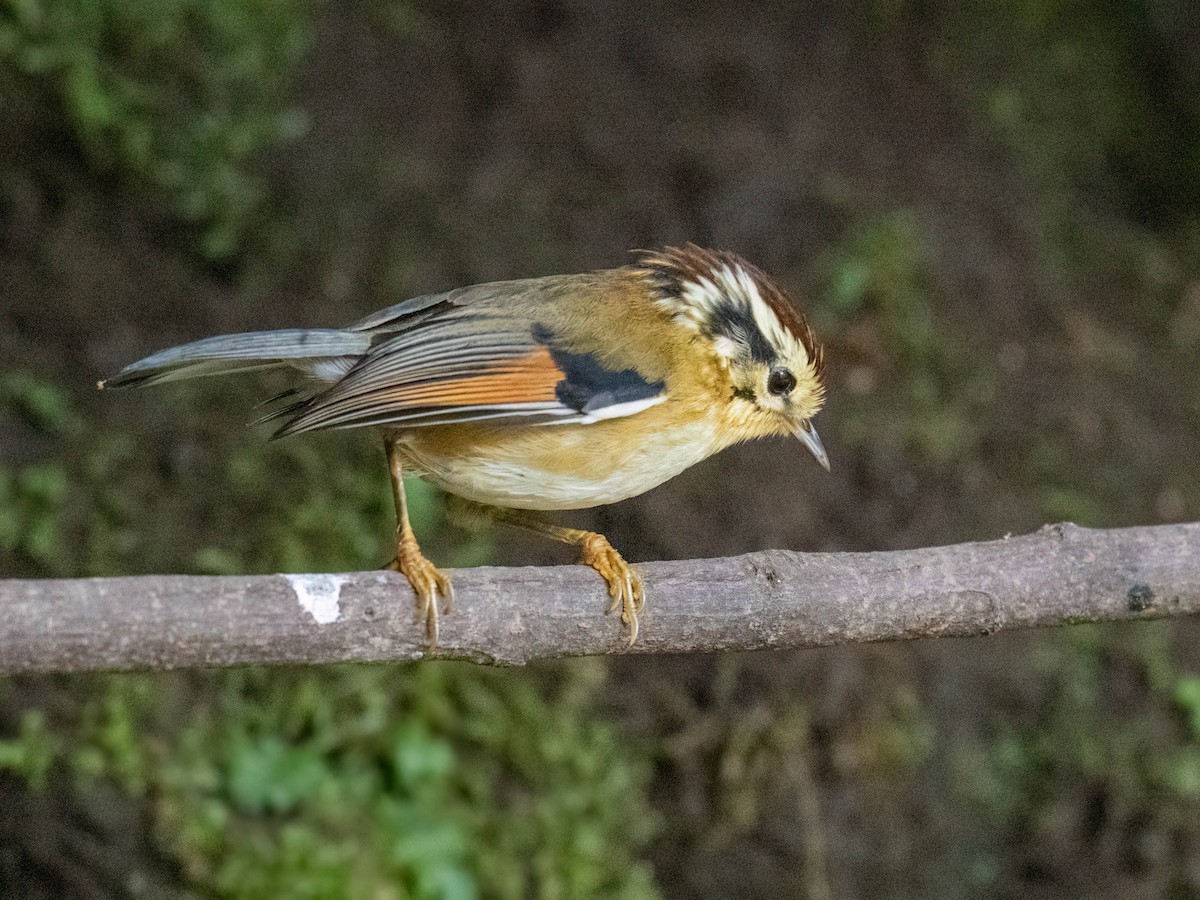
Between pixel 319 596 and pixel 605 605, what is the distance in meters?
0.69

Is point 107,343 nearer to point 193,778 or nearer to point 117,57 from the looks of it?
point 117,57

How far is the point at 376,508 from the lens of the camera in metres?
5.51

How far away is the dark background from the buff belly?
1.90 metres

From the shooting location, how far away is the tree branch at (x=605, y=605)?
2.56m

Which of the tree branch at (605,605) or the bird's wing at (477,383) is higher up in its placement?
the bird's wing at (477,383)

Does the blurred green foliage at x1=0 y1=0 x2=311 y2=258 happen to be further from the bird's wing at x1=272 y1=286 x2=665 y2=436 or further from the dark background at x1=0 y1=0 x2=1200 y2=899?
the bird's wing at x1=272 y1=286 x2=665 y2=436

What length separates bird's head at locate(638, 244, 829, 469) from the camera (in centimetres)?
353

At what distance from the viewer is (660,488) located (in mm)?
5859

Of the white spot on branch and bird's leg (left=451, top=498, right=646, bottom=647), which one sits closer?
the white spot on branch

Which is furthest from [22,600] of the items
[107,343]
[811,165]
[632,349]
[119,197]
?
[811,165]

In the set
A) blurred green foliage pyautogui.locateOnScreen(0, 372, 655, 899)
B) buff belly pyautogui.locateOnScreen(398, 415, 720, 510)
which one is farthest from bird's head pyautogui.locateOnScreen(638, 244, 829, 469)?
blurred green foliage pyautogui.locateOnScreen(0, 372, 655, 899)

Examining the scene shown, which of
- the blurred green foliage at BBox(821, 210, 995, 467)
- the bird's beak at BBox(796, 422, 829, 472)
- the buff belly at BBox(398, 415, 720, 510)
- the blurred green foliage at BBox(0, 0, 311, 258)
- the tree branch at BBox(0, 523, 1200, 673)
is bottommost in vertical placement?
the tree branch at BBox(0, 523, 1200, 673)

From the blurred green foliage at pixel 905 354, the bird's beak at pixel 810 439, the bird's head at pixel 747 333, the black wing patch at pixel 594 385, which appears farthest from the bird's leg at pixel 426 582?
the blurred green foliage at pixel 905 354

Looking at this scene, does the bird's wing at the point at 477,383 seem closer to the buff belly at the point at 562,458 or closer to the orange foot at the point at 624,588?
the buff belly at the point at 562,458
